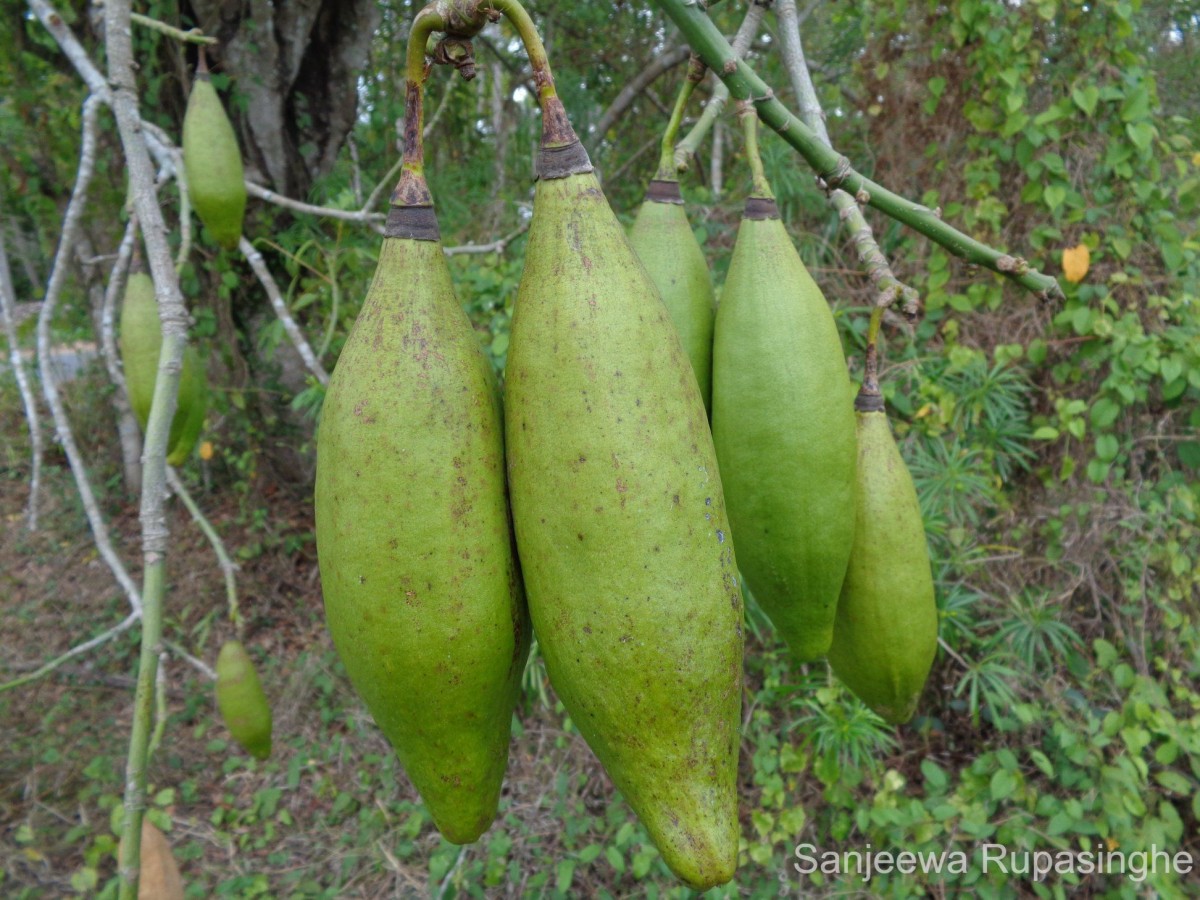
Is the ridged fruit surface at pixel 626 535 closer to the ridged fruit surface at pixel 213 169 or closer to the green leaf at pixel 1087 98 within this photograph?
the ridged fruit surface at pixel 213 169

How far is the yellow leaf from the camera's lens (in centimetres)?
362

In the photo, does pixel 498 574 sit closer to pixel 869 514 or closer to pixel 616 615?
pixel 616 615

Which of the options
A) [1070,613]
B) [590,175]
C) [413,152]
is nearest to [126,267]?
[413,152]

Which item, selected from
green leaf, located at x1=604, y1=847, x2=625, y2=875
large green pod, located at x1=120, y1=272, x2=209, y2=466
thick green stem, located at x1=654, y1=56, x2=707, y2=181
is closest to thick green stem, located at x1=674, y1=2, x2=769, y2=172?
thick green stem, located at x1=654, y1=56, x2=707, y2=181

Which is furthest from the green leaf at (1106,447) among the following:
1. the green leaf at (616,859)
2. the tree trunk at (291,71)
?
the tree trunk at (291,71)

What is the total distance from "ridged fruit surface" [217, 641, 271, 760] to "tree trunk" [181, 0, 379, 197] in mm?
2662

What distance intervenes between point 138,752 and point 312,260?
3.12 metres

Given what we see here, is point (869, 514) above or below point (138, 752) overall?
above

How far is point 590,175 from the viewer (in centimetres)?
79

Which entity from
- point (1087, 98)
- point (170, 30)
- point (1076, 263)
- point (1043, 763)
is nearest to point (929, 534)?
point (1043, 763)

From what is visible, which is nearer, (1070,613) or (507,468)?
(507,468)

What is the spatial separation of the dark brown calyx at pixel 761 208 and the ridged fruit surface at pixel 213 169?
1564 millimetres

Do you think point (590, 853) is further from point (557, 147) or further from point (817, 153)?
point (557, 147)

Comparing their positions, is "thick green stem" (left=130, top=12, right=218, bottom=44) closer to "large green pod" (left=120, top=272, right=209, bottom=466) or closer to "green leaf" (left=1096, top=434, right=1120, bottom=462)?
"large green pod" (left=120, top=272, right=209, bottom=466)
